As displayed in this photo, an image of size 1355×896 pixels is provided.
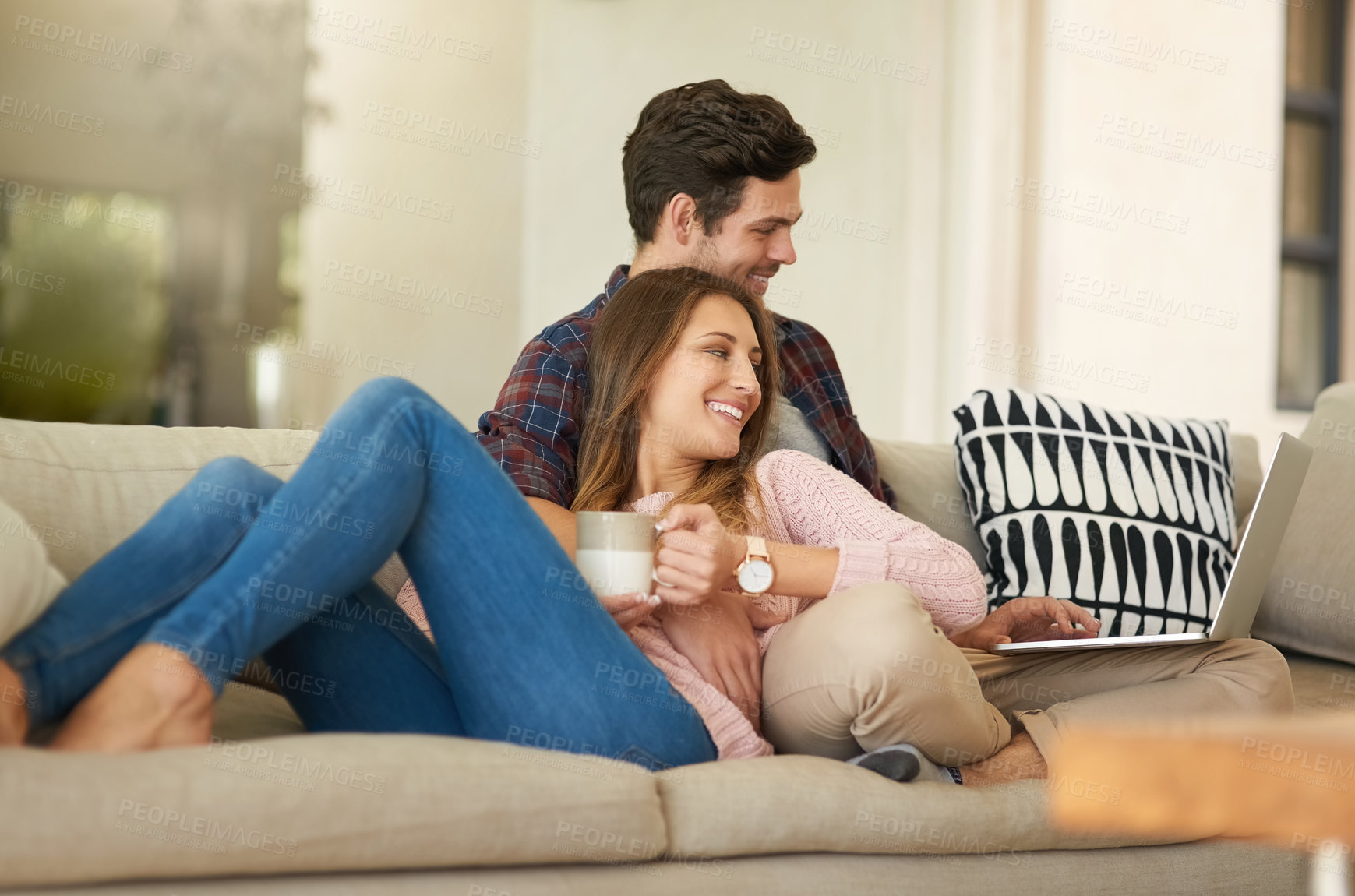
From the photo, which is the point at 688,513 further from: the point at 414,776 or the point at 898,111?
the point at 898,111

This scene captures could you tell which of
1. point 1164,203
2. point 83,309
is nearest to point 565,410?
point 83,309

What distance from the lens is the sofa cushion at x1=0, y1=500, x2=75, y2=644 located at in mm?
971

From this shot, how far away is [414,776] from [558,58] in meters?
2.92

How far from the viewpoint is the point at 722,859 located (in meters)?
1.14

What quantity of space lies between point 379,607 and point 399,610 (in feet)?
0.13

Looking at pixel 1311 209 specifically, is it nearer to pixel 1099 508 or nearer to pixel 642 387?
pixel 1099 508

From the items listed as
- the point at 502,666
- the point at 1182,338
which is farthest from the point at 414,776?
the point at 1182,338

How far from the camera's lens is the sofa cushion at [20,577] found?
3.19 feet

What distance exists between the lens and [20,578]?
0.99 m

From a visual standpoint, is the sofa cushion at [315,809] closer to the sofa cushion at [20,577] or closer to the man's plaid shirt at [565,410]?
the sofa cushion at [20,577]

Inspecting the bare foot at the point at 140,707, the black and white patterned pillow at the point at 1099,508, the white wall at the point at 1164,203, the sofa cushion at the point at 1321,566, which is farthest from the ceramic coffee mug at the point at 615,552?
the white wall at the point at 1164,203

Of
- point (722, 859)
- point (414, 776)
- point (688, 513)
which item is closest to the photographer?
point (414, 776)

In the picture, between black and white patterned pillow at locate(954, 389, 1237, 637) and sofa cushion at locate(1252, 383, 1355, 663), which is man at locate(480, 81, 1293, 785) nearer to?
black and white patterned pillow at locate(954, 389, 1237, 637)

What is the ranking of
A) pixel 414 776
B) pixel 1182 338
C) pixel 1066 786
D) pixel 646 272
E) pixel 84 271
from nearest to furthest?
pixel 1066 786, pixel 414 776, pixel 646 272, pixel 84 271, pixel 1182 338
